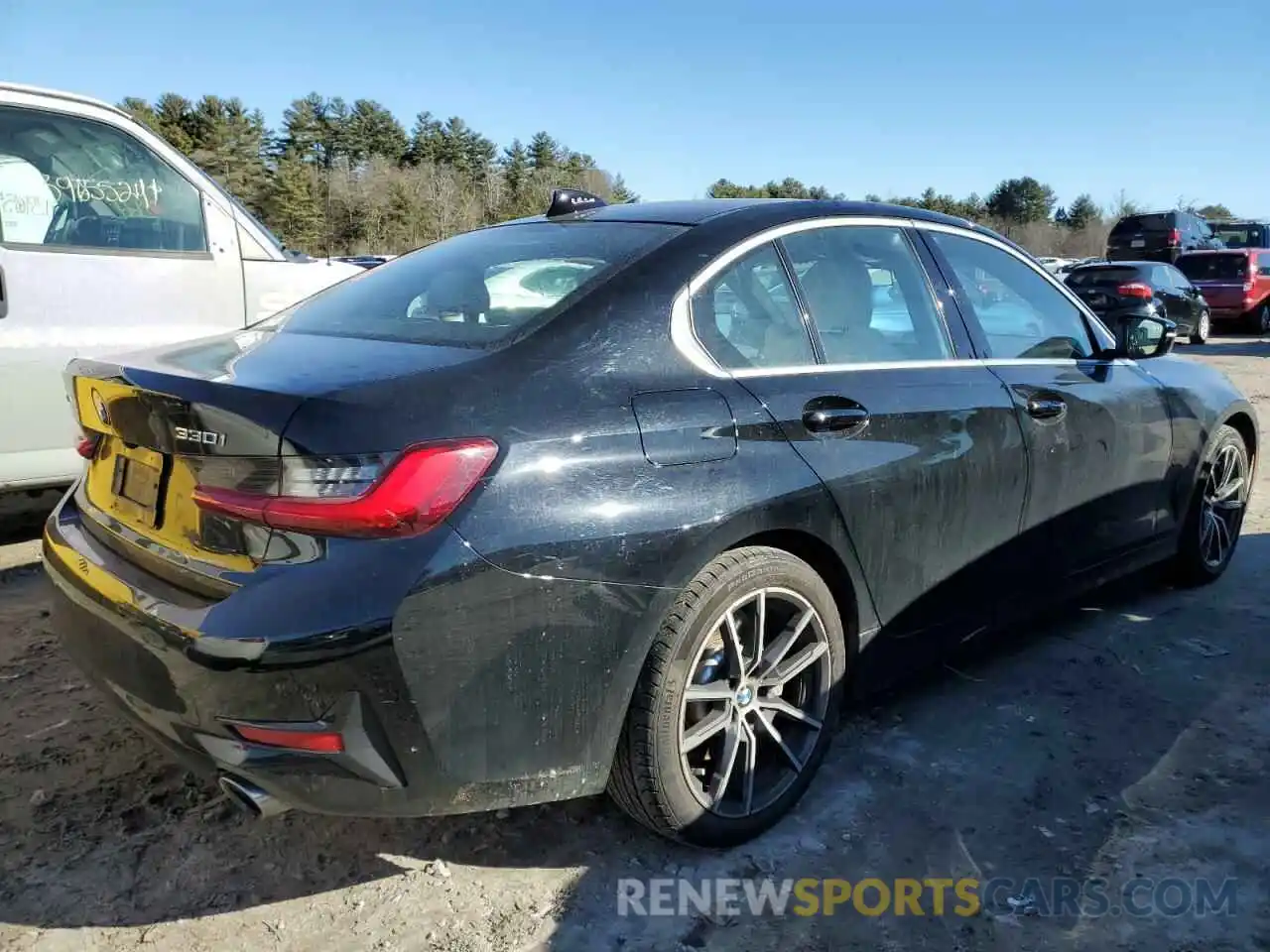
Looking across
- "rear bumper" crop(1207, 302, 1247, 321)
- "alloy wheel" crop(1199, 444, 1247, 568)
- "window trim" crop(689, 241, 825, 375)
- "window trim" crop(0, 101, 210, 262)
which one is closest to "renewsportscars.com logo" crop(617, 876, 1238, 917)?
"window trim" crop(689, 241, 825, 375)

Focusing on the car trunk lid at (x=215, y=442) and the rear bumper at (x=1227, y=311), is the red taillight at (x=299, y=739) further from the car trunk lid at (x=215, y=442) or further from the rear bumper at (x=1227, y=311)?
the rear bumper at (x=1227, y=311)

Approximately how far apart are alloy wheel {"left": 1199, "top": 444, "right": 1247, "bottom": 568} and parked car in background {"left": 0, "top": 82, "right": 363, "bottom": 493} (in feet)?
12.8

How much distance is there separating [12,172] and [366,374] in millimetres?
3200

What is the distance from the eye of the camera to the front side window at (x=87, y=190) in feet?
13.8

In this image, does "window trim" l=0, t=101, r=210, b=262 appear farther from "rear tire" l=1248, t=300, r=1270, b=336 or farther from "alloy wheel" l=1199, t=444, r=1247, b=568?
"rear tire" l=1248, t=300, r=1270, b=336

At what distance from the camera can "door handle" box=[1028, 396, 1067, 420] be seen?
3242mm

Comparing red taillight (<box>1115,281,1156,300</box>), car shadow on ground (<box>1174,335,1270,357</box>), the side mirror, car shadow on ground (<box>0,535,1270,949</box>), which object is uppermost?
red taillight (<box>1115,281,1156,300</box>)

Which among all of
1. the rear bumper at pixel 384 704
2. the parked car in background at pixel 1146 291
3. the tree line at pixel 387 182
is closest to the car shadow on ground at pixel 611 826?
the rear bumper at pixel 384 704

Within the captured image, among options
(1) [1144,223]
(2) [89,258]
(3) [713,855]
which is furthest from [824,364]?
(1) [1144,223]

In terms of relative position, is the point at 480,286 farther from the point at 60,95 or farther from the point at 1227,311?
the point at 1227,311

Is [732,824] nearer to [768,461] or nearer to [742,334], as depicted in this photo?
[768,461]

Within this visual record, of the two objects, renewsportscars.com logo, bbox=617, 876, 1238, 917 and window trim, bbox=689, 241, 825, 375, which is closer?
renewsportscars.com logo, bbox=617, 876, 1238, 917

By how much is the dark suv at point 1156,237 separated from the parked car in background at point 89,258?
22.1 metres

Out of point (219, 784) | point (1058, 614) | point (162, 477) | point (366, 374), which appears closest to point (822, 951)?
point (219, 784)
